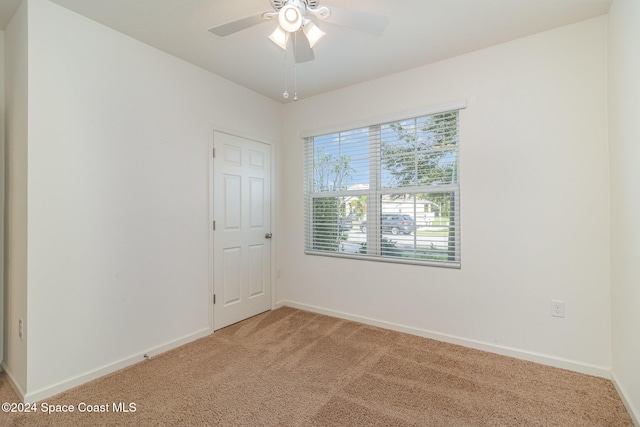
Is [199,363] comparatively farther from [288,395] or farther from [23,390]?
[23,390]

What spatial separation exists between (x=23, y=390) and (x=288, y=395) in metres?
1.65

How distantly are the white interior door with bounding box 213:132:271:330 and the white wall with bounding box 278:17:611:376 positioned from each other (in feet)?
4.69

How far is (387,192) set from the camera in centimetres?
298

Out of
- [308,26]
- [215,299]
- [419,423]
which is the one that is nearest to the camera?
[419,423]

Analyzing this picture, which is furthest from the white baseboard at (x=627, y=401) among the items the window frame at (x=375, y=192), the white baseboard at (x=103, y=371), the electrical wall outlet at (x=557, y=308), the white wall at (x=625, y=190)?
the white baseboard at (x=103, y=371)

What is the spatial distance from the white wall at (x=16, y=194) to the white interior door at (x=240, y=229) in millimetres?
1338

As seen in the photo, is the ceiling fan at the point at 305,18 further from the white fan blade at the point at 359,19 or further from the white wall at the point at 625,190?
the white wall at the point at 625,190

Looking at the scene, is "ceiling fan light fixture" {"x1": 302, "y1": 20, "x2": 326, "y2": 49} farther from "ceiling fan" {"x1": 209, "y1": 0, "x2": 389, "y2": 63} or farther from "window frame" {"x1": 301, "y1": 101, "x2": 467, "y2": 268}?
"window frame" {"x1": 301, "y1": 101, "x2": 467, "y2": 268}

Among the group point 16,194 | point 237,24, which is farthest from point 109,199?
point 237,24

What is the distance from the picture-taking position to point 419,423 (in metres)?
1.65

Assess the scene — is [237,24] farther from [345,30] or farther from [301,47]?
[345,30]

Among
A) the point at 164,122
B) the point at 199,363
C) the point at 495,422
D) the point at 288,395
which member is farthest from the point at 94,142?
the point at 495,422

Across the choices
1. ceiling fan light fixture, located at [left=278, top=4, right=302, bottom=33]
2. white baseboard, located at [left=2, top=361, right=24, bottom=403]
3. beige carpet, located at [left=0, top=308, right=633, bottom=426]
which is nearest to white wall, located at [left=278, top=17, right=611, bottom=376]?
beige carpet, located at [left=0, top=308, right=633, bottom=426]

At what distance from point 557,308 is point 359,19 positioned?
2.44 m
